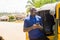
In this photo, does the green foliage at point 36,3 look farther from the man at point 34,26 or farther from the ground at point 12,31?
the ground at point 12,31

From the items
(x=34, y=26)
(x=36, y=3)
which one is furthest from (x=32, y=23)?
(x=36, y=3)

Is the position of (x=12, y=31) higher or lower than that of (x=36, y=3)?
lower

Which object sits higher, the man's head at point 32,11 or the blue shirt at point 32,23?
the man's head at point 32,11

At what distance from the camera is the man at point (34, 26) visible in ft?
4.59

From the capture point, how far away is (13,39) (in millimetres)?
1436

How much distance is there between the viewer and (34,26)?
1408mm

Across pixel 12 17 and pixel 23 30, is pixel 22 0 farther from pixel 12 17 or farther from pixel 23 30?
pixel 23 30

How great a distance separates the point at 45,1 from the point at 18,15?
0.32 meters

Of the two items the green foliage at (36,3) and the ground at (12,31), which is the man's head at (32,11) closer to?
the green foliage at (36,3)

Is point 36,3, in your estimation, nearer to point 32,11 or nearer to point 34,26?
point 32,11

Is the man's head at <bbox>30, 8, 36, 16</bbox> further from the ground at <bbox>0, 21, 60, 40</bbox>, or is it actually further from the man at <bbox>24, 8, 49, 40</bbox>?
the ground at <bbox>0, 21, 60, 40</bbox>

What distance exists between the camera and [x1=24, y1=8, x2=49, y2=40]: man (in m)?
1.40

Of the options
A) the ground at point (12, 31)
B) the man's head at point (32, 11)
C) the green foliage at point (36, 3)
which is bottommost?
the ground at point (12, 31)

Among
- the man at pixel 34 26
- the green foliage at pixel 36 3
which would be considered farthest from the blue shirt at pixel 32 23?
the green foliage at pixel 36 3
